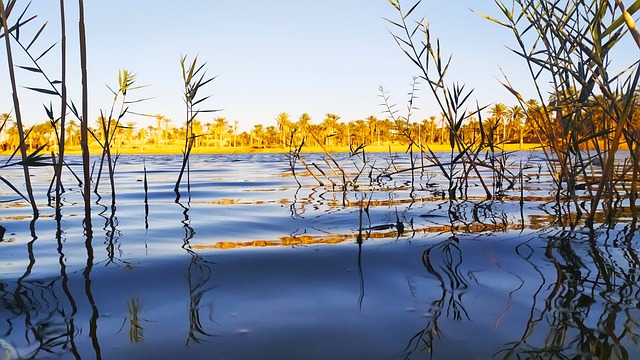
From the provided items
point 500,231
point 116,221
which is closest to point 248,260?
point 500,231

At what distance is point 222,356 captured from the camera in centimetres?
112

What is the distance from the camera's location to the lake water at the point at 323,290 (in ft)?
3.82

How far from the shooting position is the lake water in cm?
116

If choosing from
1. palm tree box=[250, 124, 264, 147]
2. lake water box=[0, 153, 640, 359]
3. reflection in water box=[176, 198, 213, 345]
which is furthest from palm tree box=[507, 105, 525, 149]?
palm tree box=[250, 124, 264, 147]

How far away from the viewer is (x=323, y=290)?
1.64 meters

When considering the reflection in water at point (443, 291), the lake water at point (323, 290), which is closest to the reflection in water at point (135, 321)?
the lake water at point (323, 290)

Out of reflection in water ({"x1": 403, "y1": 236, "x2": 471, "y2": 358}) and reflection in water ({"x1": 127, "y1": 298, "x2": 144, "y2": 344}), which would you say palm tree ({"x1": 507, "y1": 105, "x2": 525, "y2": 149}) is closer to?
reflection in water ({"x1": 403, "y1": 236, "x2": 471, "y2": 358})

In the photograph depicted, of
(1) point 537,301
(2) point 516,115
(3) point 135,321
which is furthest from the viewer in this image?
(2) point 516,115

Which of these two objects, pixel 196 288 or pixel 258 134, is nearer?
pixel 196 288

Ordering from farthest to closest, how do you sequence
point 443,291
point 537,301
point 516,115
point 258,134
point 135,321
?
point 258,134
point 516,115
point 443,291
point 537,301
point 135,321

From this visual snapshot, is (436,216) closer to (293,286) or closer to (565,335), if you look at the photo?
(293,286)

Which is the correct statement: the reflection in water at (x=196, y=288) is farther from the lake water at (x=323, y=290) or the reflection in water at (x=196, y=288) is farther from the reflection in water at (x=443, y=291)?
the reflection in water at (x=443, y=291)

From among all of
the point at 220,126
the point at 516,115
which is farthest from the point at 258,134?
the point at 516,115

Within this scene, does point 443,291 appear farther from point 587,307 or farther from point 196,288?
point 196,288
